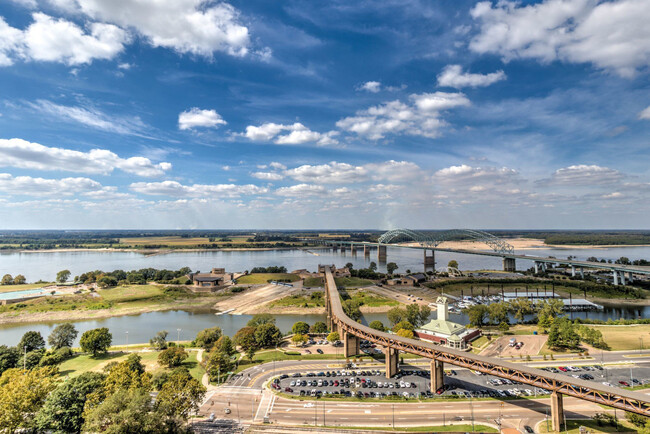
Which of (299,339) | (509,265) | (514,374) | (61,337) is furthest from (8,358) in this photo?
(509,265)

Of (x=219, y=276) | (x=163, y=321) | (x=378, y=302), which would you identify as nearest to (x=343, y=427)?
(x=378, y=302)

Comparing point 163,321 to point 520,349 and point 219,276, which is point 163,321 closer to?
point 219,276

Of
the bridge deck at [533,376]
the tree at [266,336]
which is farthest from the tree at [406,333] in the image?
the tree at [266,336]

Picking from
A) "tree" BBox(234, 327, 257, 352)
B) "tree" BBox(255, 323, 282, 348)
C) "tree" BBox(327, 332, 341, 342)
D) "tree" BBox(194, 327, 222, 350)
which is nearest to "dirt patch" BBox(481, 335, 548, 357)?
"tree" BBox(327, 332, 341, 342)

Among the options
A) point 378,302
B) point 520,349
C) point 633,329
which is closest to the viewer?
point 520,349

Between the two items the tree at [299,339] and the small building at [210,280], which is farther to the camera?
the small building at [210,280]

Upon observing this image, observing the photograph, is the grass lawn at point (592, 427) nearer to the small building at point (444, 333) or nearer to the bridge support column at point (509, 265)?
the small building at point (444, 333)
